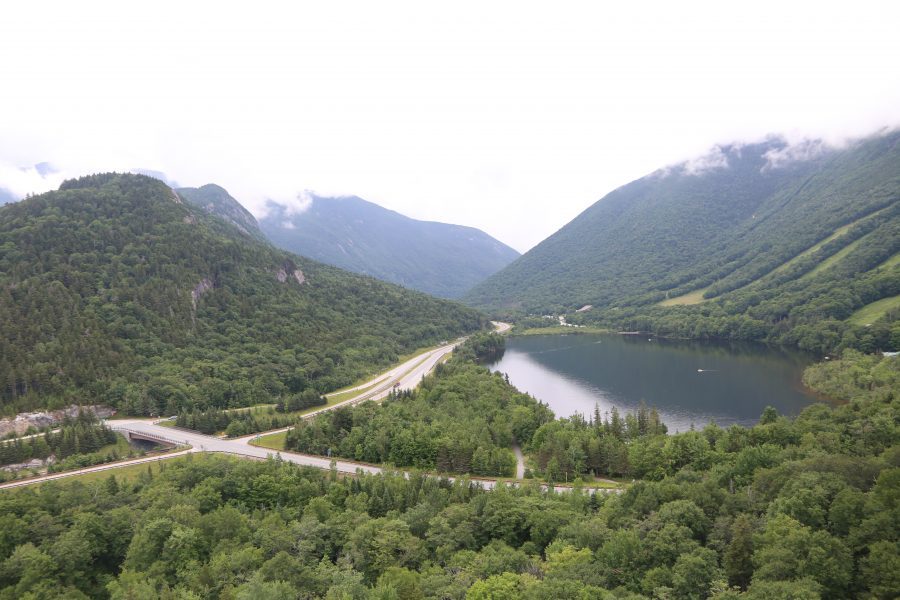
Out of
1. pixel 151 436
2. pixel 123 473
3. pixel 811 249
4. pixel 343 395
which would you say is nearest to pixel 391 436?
pixel 123 473

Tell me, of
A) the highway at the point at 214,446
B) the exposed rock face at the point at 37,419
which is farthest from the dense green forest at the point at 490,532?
the exposed rock face at the point at 37,419

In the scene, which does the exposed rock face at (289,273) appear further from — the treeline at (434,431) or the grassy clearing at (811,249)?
the grassy clearing at (811,249)

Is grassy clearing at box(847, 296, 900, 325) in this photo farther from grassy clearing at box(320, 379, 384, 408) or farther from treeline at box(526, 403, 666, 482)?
grassy clearing at box(320, 379, 384, 408)

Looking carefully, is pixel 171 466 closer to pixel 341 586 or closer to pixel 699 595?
pixel 341 586

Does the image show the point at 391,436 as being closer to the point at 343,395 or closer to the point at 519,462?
the point at 519,462

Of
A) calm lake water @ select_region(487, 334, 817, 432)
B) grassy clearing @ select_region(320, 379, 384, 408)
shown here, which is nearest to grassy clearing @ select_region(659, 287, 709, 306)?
calm lake water @ select_region(487, 334, 817, 432)
